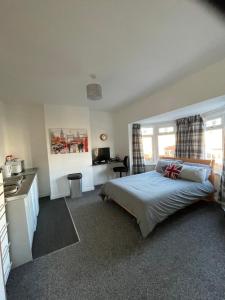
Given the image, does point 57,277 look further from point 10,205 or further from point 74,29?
point 74,29

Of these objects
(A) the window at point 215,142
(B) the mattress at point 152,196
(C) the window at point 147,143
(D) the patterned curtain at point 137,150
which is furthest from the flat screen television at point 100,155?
(A) the window at point 215,142

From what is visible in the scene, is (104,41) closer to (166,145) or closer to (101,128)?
(101,128)

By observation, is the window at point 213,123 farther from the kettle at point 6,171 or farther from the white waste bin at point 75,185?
the kettle at point 6,171

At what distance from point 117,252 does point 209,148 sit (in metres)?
3.18

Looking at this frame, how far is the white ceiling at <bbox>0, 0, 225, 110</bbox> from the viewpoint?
1.16m

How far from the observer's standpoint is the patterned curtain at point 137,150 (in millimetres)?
4387

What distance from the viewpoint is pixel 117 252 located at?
1.77 m

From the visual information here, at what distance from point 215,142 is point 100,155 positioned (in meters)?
3.14

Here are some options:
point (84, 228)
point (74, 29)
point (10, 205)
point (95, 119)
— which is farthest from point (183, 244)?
point (95, 119)

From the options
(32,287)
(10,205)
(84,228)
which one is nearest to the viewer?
(32,287)

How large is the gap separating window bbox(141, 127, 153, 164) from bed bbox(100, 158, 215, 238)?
168 centimetres

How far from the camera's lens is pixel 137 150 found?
4.40m

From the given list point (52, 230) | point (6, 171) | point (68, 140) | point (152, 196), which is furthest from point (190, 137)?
point (6, 171)

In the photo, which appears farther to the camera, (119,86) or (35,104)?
(35,104)
